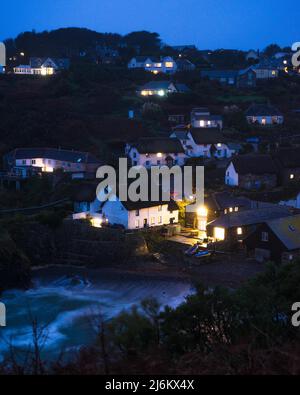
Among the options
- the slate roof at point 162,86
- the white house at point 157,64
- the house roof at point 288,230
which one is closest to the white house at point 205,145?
the house roof at point 288,230

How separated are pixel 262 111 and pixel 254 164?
955cm

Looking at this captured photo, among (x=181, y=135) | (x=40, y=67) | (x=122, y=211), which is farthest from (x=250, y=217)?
(x=40, y=67)

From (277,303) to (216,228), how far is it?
8.48m

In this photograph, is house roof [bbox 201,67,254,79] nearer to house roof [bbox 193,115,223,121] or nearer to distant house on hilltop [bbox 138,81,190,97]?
distant house on hilltop [bbox 138,81,190,97]

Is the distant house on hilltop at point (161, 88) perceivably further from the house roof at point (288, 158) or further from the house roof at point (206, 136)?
the house roof at point (288, 158)

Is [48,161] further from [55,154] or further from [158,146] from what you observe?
[158,146]

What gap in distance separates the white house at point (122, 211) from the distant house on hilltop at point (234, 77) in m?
21.9

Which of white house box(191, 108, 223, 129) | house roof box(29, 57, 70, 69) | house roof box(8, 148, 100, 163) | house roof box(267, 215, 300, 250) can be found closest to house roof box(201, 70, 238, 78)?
house roof box(29, 57, 70, 69)

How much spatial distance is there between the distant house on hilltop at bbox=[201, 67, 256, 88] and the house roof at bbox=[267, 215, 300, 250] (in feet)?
76.6

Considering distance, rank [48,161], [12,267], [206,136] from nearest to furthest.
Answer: [12,267] < [48,161] < [206,136]

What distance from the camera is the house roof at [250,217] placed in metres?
16.5

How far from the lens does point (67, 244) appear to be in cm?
1675

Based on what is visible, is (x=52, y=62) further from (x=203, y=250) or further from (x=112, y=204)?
(x=203, y=250)

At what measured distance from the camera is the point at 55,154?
2266cm
